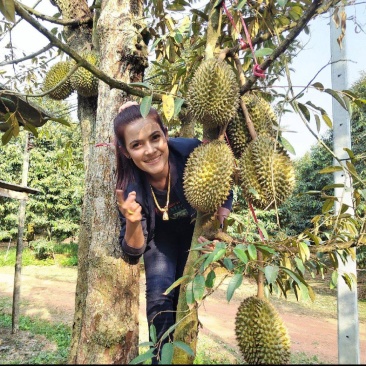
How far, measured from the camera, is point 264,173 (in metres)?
0.96

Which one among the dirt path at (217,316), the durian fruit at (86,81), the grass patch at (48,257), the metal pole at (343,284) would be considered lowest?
the dirt path at (217,316)

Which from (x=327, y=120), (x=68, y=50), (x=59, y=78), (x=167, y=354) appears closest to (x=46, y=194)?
(x=59, y=78)

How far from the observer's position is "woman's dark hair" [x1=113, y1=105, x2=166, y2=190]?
119 centimetres

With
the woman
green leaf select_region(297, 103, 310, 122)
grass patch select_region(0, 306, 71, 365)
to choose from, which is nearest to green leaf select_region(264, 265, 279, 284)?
the woman

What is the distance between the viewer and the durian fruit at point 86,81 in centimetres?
223

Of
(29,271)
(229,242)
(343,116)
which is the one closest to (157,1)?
(343,116)

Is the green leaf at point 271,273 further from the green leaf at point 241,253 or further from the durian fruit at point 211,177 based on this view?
the durian fruit at point 211,177

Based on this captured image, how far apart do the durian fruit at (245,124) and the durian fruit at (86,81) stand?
1.40m

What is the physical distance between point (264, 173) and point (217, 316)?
14.5 ft

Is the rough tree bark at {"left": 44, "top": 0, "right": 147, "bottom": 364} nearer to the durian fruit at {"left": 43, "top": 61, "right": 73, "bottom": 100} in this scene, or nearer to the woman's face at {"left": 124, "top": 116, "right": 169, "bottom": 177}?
the woman's face at {"left": 124, "top": 116, "right": 169, "bottom": 177}

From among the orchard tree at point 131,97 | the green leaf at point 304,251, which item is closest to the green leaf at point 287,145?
the orchard tree at point 131,97

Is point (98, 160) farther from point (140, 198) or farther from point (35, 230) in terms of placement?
point (35, 230)

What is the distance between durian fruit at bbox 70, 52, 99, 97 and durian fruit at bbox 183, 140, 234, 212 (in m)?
1.46

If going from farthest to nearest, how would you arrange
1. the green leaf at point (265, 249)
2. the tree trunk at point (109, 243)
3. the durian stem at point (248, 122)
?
1. the tree trunk at point (109, 243)
2. the durian stem at point (248, 122)
3. the green leaf at point (265, 249)
